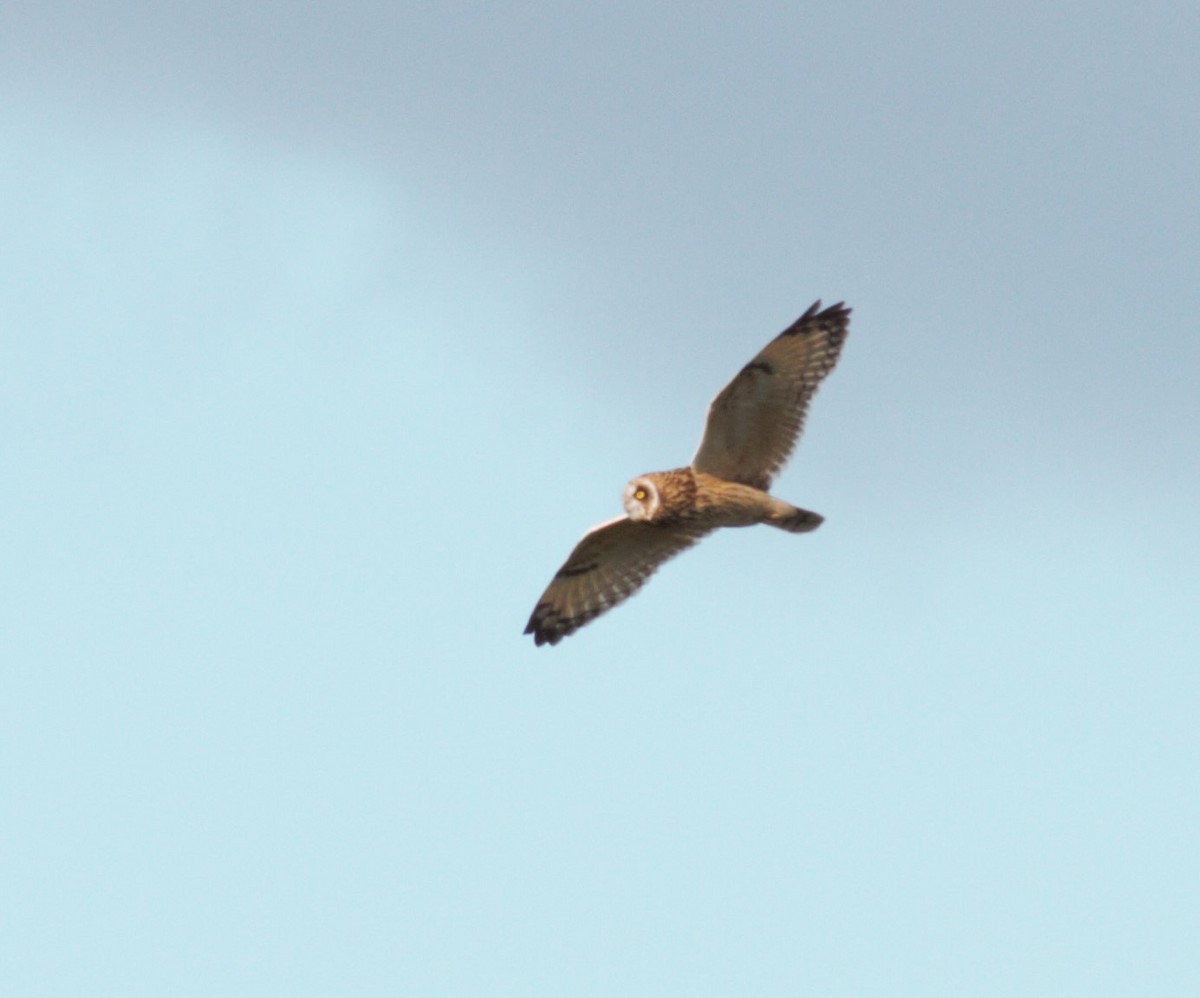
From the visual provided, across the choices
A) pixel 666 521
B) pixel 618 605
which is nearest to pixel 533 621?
pixel 618 605

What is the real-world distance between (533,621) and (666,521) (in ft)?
7.61

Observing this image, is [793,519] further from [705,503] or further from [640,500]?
[640,500]

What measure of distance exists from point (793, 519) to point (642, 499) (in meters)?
1.39

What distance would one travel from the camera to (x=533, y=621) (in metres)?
22.5

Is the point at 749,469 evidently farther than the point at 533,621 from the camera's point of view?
No

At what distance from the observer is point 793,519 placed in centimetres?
2022

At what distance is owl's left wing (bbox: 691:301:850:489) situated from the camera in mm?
20141

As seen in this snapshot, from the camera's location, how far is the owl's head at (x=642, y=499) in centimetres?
2048

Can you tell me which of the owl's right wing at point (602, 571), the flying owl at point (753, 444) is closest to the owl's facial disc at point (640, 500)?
the flying owl at point (753, 444)

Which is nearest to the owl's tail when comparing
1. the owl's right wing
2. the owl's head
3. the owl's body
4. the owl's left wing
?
the owl's body

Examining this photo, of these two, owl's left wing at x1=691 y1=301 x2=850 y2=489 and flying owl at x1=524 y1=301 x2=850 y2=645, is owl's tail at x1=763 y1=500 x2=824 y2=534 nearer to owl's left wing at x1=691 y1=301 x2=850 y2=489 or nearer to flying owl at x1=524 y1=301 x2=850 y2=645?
flying owl at x1=524 y1=301 x2=850 y2=645

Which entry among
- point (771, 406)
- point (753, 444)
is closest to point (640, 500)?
point (753, 444)

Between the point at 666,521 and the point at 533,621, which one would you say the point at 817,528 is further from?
the point at 533,621

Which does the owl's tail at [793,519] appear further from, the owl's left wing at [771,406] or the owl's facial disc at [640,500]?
the owl's facial disc at [640,500]
